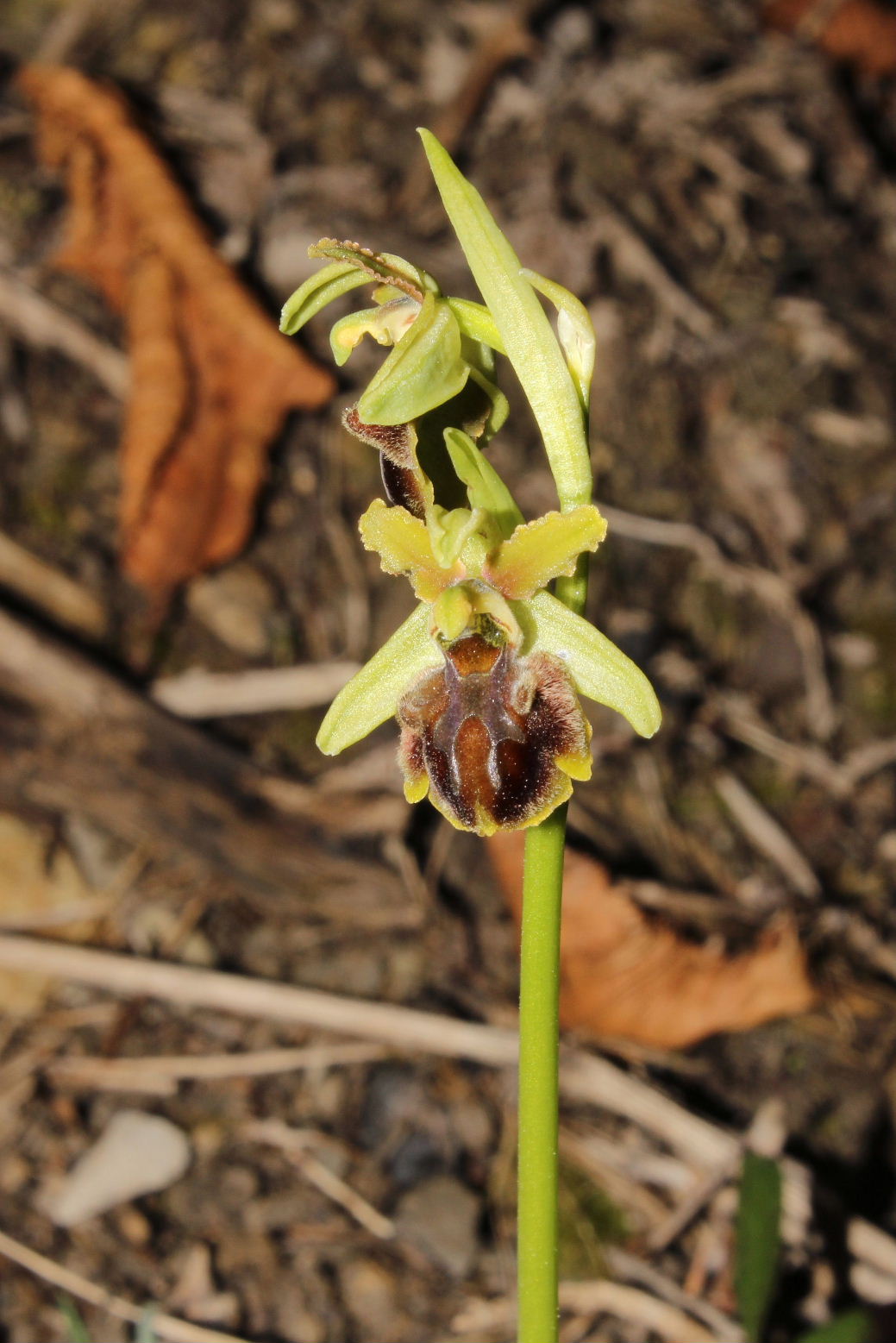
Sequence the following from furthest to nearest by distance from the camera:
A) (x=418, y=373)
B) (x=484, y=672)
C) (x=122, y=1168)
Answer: (x=122, y=1168), (x=484, y=672), (x=418, y=373)

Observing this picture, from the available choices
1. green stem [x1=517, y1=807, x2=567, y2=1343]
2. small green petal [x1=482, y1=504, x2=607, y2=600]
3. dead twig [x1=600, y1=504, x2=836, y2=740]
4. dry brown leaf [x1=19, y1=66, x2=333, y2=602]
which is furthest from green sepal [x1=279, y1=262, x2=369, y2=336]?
dead twig [x1=600, y1=504, x2=836, y2=740]

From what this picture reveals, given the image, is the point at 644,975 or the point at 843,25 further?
the point at 843,25

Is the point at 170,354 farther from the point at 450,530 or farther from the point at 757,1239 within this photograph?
the point at 757,1239

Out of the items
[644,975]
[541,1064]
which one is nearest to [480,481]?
[541,1064]

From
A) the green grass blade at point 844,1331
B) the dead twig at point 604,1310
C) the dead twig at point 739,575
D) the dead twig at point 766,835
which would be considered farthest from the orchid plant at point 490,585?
the dead twig at point 739,575

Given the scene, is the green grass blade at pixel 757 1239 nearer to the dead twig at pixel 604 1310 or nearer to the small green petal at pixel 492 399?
the dead twig at pixel 604 1310

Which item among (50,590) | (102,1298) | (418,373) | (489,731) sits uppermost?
(50,590)
